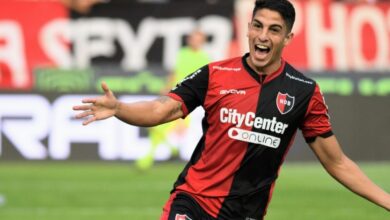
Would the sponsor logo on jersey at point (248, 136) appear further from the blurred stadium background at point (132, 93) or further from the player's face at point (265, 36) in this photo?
the blurred stadium background at point (132, 93)

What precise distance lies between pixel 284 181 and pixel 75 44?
24.7 ft

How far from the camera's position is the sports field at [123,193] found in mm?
12523

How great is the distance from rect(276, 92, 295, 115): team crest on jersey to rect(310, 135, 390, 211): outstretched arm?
34cm

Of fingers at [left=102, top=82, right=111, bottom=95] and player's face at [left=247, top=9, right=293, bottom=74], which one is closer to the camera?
fingers at [left=102, top=82, right=111, bottom=95]

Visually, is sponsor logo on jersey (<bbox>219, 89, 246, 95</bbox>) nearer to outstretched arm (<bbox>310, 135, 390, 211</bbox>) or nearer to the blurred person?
outstretched arm (<bbox>310, 135, 390, 211</bbox>)

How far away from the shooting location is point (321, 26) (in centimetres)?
2302

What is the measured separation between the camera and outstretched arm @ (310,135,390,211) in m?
6.85

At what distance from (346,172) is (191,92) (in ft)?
3.91

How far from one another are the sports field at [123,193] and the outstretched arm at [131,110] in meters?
5.69

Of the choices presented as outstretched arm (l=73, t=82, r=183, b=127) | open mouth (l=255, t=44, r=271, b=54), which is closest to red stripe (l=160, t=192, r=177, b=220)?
outstretched arm (l=73, t=82, r=183, b=127)

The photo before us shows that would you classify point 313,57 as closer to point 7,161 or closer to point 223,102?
point 7,161

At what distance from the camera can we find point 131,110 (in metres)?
6.27

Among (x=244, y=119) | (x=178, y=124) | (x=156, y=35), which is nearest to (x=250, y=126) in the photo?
(x=244, y=119)

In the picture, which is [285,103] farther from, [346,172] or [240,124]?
[346,172]
